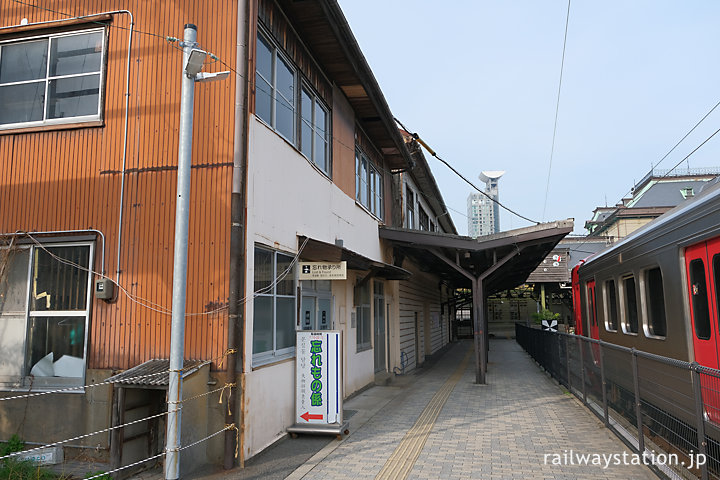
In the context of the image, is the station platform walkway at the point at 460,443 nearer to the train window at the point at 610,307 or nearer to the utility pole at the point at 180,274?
the utility pole at the point at 180,274

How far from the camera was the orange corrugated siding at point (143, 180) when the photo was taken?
20.0 feet

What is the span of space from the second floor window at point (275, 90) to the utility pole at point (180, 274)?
6.80 feet

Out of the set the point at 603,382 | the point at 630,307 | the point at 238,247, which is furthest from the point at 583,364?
the point at 238,247

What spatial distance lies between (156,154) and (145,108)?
2.14 ft

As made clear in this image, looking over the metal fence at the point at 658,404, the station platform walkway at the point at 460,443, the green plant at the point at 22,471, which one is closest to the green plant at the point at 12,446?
the green plant at the point at 22,471

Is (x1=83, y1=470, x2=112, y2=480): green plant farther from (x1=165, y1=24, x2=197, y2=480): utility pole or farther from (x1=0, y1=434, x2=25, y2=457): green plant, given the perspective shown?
(x1=0, y1=434, x2=25, y2=457): green plant

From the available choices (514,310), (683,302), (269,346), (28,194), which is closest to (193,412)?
(269,346)

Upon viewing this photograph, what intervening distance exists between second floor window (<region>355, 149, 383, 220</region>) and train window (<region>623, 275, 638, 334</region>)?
5.78m

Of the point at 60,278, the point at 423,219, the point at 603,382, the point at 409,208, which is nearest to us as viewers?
the point at 60,278

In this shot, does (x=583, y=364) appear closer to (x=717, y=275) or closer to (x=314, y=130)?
(x=717, y=275)

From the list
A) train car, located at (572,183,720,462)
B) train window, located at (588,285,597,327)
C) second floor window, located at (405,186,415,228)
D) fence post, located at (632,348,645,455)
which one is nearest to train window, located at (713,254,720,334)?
train car, located at (572,183,720,462)

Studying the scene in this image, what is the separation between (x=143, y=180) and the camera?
645 cm

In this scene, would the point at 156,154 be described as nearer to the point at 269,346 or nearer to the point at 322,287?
the point at 269,346

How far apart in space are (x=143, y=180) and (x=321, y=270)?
2.80m
